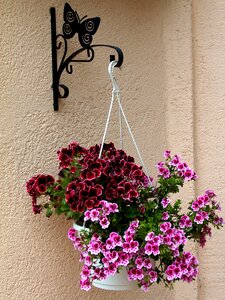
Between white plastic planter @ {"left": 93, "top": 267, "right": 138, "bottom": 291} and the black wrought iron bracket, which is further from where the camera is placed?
the black wrought iron bracket

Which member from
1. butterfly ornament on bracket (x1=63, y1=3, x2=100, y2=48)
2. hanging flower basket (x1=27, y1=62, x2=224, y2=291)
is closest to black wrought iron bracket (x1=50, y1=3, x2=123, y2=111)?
butterfly ornament on bracket (x1=63, y1=3, x2=100, y2=48)

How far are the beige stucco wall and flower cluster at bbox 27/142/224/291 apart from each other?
0.64ft

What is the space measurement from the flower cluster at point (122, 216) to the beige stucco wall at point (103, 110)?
0.19m

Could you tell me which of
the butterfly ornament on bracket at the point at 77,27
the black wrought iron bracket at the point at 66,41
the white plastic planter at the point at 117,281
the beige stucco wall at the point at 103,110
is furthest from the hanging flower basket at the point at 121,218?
the butterfly ornament on bracket at the point at 77,27

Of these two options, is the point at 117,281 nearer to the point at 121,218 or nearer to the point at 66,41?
the point at 121,218

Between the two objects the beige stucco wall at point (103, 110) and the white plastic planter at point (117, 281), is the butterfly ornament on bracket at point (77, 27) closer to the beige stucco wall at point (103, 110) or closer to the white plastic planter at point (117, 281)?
the beige stucco wall at point (103, 110)

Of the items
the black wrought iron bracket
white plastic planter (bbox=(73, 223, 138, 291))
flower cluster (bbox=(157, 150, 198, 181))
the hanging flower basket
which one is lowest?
white plastic planter (bbox=(73, 223, 138, 291))

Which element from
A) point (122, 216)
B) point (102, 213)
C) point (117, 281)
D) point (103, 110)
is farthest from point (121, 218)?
point (103, 110)

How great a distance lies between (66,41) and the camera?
2000 millimetres

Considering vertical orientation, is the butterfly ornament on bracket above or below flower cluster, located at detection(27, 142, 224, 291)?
above

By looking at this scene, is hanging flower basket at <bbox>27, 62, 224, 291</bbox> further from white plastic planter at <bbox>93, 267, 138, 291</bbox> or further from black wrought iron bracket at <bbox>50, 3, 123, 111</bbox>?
black wrought iron bracket at <bbox>50, 3, 123, 111</bbox>

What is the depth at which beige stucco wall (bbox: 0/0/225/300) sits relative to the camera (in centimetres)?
191

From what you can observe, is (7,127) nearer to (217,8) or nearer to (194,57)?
(194,57)

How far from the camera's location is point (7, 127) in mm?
1898
